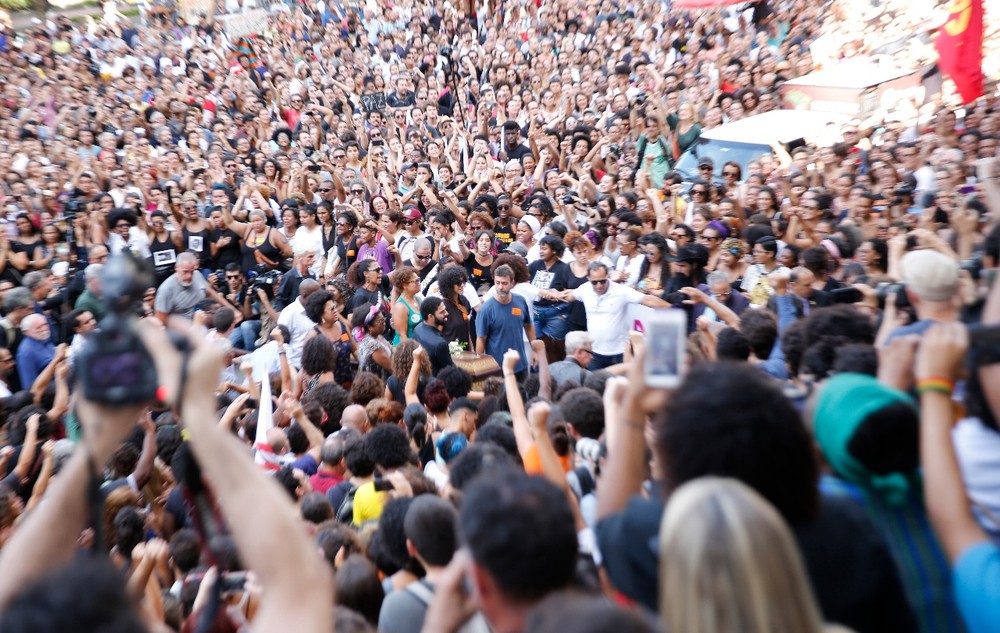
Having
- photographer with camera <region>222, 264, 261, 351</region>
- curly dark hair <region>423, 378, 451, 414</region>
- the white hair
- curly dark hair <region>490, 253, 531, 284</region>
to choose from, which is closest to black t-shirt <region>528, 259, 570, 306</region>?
curly dark hair <region>490, 253, 531, 284</region>

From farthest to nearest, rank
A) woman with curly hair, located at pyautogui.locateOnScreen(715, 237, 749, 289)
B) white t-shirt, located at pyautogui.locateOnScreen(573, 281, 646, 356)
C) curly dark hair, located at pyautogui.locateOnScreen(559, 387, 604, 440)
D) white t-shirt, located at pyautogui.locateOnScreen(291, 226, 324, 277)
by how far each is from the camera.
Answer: white t-shirt, located at pyautogui.locateOnScreen(291, 226, 324, 277) < woman with curly hair, located at pyautogui.locateOnScreen(715, 237, 749, 289) < white t-shirt, located at pyautogui.locateOnScreen(573, 281, 646, 356) < curly dark hair, located at pyautogui.locateOnScreen(559, 387, 604, 440)

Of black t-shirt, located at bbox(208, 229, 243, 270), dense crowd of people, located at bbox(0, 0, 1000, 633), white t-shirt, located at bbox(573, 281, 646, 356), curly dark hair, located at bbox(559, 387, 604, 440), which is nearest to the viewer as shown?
dense crowd of people, located at bbox(0, 0, 1000, 633)

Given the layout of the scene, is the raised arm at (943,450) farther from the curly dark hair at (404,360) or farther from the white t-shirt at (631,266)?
the white t-shirt at (631,266)

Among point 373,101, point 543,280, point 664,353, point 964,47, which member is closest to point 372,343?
Result: point 543,280

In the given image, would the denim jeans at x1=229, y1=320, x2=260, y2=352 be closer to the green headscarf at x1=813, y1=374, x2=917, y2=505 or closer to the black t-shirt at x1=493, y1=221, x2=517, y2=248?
the black t-shirt at x1=493, y1=221, x2=517, y2=248

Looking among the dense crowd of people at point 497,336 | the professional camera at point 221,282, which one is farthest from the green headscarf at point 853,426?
the professional camera at point 221,282

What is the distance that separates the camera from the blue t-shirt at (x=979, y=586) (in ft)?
5.76

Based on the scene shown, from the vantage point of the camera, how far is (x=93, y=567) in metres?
1.45

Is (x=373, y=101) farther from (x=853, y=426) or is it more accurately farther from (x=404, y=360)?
(x=853, y=426)

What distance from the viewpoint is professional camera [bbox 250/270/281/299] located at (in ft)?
30.4

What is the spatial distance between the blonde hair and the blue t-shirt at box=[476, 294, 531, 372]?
5142mm

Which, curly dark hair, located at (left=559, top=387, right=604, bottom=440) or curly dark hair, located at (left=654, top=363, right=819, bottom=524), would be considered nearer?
curly dark hair, located at (left=654, top=363, right=819, bottom=524)

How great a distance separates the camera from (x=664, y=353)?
7.34 ft

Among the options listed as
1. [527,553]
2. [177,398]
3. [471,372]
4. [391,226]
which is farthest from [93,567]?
[391,226]
